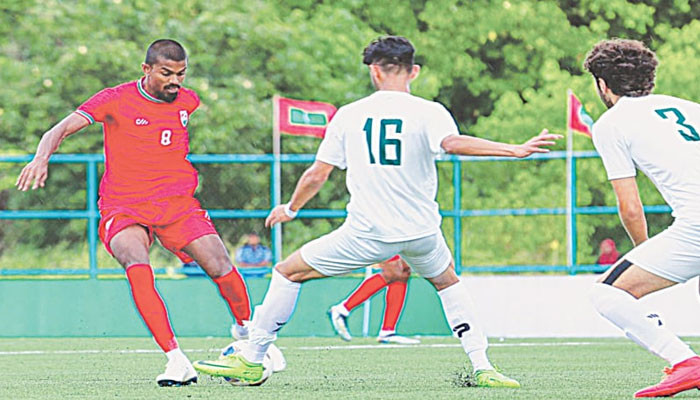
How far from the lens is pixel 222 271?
28.0ft

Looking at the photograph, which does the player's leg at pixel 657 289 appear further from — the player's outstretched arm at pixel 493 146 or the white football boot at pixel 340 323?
the white football boot at pixel 340 323

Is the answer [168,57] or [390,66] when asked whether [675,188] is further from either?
[168,57]

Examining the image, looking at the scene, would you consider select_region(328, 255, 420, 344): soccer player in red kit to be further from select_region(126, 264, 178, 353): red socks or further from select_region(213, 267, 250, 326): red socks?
select_region(126, 264, 178, 353): red socks

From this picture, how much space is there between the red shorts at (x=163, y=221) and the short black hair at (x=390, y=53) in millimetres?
1619

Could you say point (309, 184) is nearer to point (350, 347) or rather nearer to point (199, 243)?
point (199, 243)

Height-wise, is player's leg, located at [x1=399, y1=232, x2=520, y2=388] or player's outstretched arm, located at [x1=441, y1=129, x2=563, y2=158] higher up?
player's outstretched arm, located at [x1=441, y1=129, x2=563, y2=158]

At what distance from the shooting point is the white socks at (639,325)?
6707mm

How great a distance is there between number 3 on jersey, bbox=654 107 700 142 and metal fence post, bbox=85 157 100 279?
1030cm


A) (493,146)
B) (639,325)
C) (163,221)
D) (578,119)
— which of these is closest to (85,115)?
(163,221)

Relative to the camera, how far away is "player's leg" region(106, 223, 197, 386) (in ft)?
25.5

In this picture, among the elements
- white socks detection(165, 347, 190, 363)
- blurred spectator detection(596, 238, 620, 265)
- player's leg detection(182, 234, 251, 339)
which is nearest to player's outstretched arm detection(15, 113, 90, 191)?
player's leg detection(182, 234, 251, 339)

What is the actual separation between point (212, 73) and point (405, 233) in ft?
50.4

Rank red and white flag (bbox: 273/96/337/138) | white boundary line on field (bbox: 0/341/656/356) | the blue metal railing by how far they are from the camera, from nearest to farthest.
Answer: white boundary line on field (bbox: 0/341/656/356) → the blue metal railing → red and white flag (bbox: 273/96/337/138)

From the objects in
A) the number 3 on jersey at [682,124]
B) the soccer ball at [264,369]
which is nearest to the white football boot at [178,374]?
the soccer ball at [264,369]
